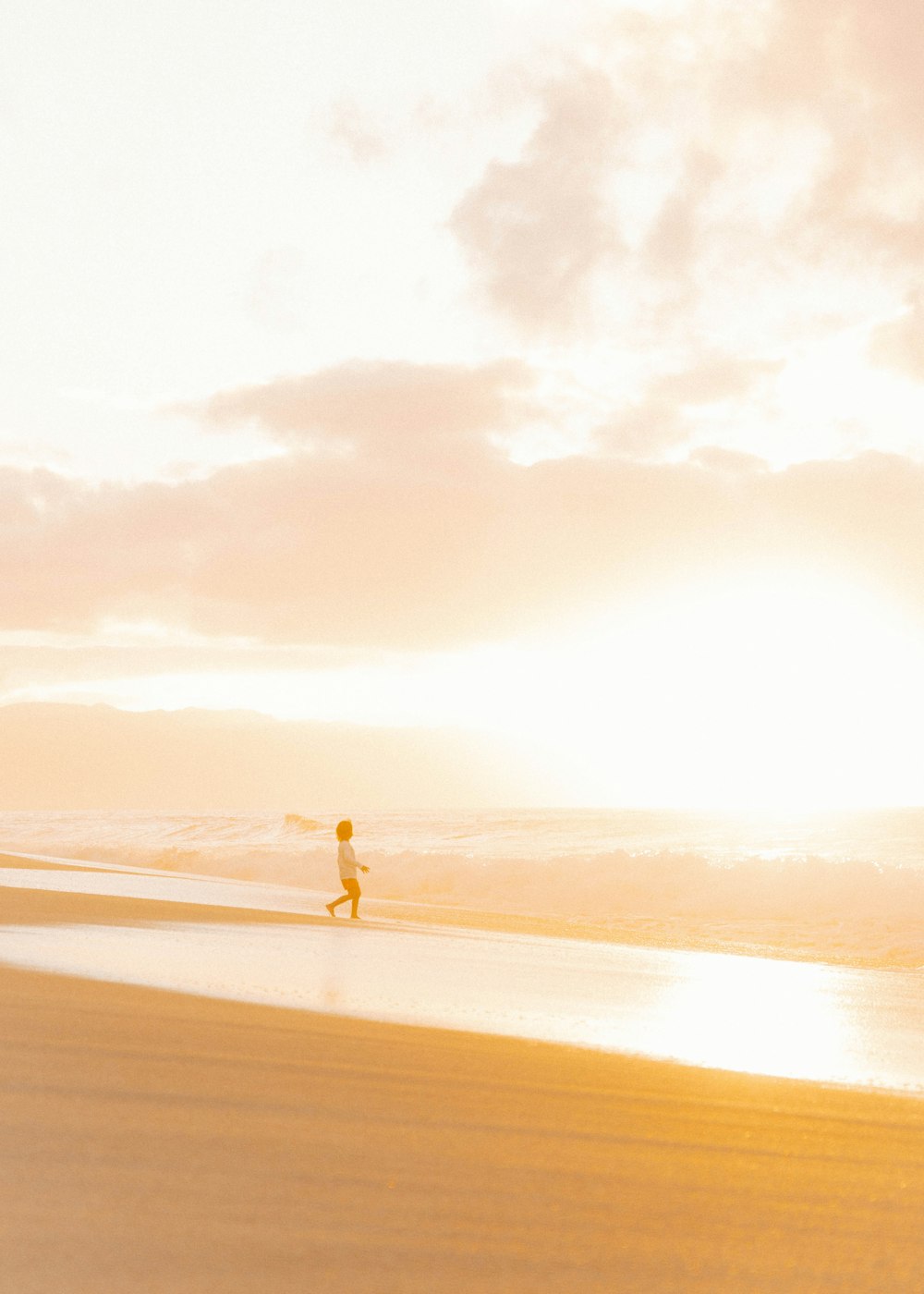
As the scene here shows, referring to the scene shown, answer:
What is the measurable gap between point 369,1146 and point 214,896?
1860 centimetres

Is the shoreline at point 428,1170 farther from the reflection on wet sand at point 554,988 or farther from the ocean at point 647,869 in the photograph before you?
the ocean at point 647,869

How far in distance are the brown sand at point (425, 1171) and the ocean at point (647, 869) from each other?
1211 cm

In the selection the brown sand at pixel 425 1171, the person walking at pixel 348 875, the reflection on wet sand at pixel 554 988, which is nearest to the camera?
the brown sand at pixel 425 1171

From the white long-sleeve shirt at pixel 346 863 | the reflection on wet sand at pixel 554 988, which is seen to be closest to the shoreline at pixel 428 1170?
the reflection on wet sand at pixel 554 988

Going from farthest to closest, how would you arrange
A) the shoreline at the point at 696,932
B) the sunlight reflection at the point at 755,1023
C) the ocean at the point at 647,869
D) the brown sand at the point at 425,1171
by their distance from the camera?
1. the ocean at the point at 647,869
2. the shoreline at the point at 696,932
3. the sunlight reflection at the point at 755,1023
4. the brown sand at the point at 425,1171

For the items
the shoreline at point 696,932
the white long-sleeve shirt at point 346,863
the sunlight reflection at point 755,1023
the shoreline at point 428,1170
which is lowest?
the shoreline at point 696,932

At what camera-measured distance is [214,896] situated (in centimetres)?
2291

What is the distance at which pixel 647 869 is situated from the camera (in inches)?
1120

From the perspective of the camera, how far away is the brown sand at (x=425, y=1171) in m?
3.71

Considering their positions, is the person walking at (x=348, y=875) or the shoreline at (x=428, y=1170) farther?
the person walking at (x=348, y=875)

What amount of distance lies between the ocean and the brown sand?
12.1 meters

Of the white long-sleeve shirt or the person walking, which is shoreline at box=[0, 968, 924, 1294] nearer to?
the person walking

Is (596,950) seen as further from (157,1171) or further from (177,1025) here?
(157,1171)

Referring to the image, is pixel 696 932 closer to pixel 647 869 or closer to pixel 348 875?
pixel 348 875
